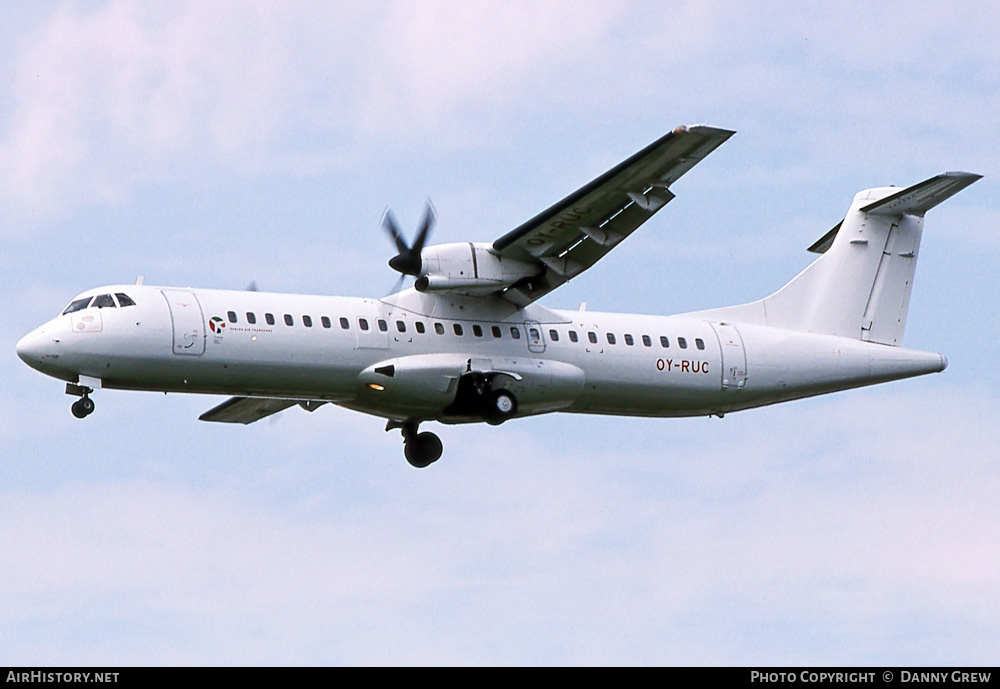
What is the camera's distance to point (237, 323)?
2477cm

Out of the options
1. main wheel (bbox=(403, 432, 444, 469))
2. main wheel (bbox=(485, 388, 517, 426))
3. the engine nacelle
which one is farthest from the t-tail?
main wheel (bbox=(403, 432, 444, 469))

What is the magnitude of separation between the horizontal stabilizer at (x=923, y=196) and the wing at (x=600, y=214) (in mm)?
5149

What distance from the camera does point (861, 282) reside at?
2966cm

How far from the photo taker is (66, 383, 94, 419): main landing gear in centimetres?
2420

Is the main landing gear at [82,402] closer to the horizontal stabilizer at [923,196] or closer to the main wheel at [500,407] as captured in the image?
the main wheel at [500,407]

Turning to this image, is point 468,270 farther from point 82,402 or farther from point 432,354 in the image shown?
point 82,402

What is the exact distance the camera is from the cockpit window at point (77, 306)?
24.5 meters

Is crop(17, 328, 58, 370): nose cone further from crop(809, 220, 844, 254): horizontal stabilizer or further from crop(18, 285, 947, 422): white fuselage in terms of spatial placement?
crop(809, 220, 844, 254): horizontal stabilizer

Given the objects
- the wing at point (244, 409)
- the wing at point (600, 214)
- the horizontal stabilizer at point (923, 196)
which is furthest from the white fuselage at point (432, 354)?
the wing at point (244, 409)

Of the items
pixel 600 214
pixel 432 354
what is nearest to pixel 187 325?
pixel 432 354

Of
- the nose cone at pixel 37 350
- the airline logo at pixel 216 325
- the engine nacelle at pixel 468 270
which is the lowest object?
the nose cone at pixel 37 350

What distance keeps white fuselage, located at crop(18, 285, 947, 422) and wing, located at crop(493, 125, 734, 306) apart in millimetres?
873

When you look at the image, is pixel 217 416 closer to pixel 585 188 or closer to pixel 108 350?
pixel 108 350
